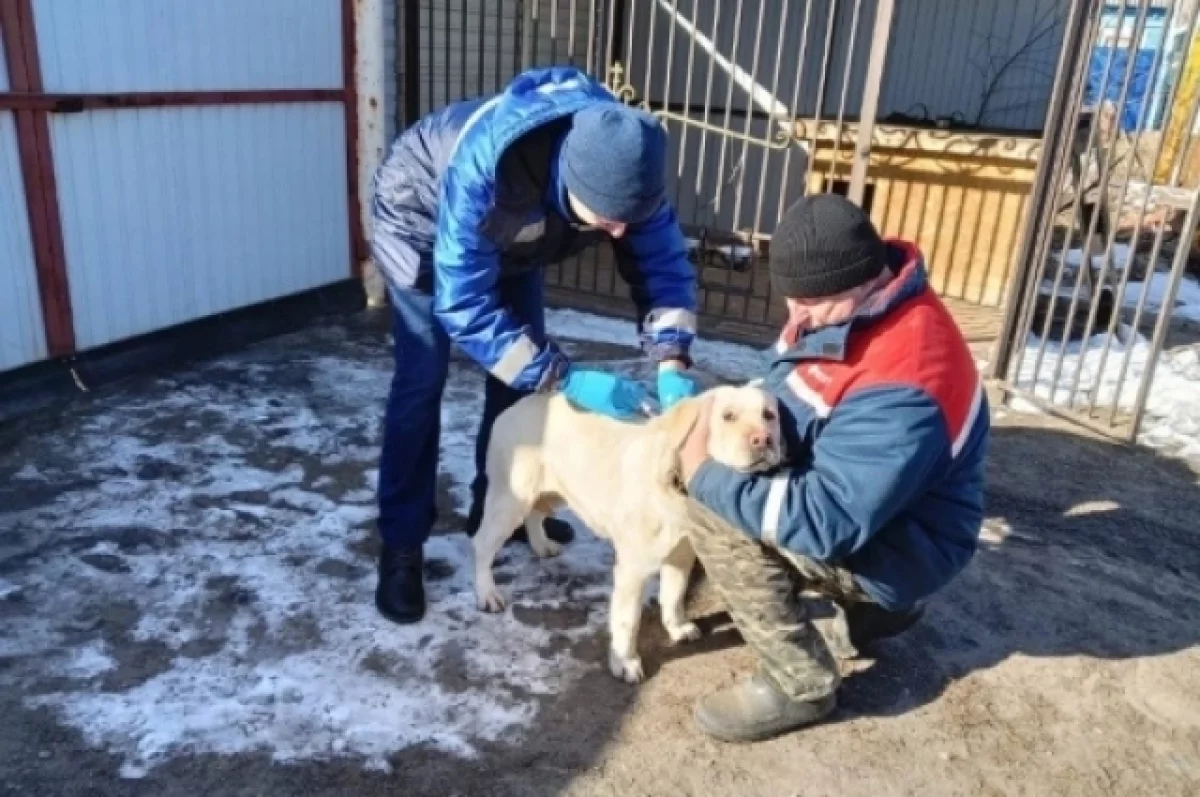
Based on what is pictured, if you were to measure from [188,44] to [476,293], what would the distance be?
12.3 feet

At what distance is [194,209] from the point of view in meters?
5.79

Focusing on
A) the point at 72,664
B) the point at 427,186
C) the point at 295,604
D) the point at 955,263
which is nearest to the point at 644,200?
the point at 427,186

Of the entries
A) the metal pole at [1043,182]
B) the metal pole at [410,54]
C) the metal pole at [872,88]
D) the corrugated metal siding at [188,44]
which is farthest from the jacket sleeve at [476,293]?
the metal pole at [410,54]

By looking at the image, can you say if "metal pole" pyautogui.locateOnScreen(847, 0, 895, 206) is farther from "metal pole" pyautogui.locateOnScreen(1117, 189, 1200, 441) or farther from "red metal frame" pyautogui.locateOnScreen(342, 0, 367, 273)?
"red metal frame" pyautogui.locateOnScreen(342, 0, 367, 273)

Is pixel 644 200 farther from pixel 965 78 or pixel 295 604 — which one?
pixel 965 78

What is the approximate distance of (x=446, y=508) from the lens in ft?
13.8

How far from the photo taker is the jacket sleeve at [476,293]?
2867mm

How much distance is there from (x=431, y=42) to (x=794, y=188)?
4.13 meters

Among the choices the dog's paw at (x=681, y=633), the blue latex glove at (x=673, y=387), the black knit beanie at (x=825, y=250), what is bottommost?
the dog's paw at (x=681, y=633)

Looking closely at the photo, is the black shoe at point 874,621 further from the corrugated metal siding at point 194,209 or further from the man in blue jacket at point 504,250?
the corrugated metal siding at point 194,209

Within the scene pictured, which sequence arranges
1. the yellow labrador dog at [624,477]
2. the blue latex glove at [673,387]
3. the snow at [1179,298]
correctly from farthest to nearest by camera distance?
the snow at [1179,298] < the blue latex glove at [673,387] < the yellow labrador dog at [624,477]

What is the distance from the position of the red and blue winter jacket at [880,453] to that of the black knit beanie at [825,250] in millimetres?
117

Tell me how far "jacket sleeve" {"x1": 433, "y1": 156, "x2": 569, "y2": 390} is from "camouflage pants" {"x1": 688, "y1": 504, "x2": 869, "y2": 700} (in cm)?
71

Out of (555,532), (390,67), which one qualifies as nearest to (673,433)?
(555,532)
